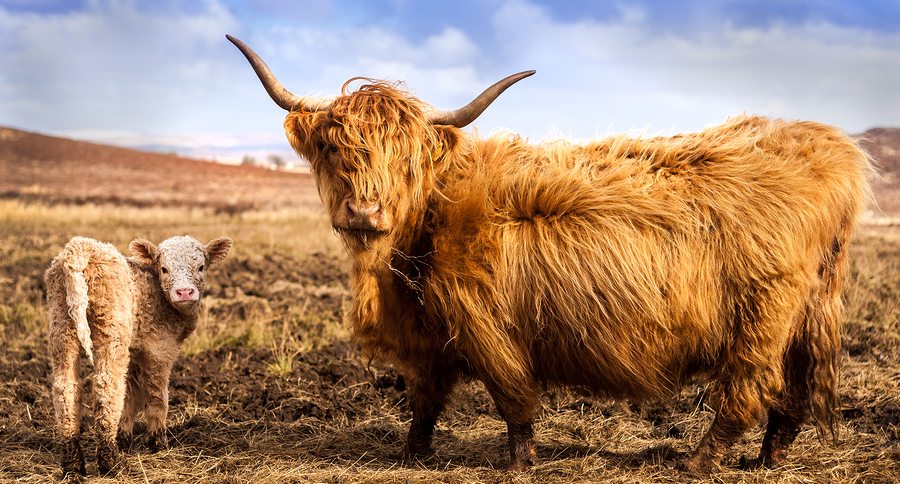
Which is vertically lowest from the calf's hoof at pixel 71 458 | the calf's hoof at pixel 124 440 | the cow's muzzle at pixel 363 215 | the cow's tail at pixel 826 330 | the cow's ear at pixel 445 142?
the calf's hoof at pixel 124 440

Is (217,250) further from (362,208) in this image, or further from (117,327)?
(362,208)

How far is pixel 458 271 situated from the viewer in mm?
4133

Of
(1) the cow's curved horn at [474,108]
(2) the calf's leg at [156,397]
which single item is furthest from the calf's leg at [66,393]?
(1) the cow's curved horn at [474,108]

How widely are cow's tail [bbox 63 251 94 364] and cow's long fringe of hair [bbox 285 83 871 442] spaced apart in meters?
1.36

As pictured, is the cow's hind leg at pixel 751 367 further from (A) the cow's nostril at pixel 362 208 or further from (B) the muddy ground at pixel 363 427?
(A) the cow's nostril at pixel 362 208

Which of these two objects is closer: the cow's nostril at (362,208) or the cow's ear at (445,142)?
the cow's nostril at (362,208)

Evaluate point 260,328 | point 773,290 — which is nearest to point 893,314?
point 773,290

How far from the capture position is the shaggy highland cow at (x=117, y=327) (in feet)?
13.7

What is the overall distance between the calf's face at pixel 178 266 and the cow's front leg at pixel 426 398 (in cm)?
140

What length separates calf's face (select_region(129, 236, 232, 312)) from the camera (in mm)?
4480

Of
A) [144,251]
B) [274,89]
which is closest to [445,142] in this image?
[274,89]

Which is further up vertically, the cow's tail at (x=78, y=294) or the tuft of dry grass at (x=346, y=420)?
the cow's tail at (x=78, y=294)

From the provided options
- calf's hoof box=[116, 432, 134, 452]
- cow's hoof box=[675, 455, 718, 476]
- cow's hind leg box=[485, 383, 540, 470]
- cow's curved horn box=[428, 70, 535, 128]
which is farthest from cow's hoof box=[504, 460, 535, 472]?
calf's hoof box=[116, 432, 134, 452]

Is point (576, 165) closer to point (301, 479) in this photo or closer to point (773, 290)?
point (773, 290)
